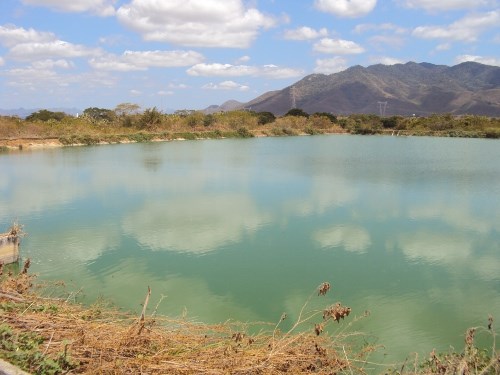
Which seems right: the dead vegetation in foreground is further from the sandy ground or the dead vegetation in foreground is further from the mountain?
the mountain

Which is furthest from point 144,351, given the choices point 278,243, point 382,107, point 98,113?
point 382,107

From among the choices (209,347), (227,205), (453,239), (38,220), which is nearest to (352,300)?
(209,347)

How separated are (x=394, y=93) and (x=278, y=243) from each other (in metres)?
158

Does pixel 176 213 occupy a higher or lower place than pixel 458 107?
lower

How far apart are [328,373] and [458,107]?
431 ft

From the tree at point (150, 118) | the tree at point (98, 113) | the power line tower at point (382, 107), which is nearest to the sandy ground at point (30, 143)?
the tree at point (150, 118)

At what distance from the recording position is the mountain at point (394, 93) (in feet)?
413

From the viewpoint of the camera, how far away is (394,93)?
15550 centimetres

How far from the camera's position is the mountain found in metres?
126

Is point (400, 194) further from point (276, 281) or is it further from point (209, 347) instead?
point (209, 347)

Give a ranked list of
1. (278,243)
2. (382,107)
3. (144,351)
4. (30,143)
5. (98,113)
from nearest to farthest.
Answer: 1. (144,351)
2. (278,243)
3. (30,143)
4. (98,113)
5. (382,107)

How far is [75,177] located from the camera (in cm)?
1811

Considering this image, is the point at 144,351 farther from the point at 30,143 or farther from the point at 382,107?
the point at 382,107

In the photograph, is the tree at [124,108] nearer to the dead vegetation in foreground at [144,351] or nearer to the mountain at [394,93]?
the dead vegetation in foreground at [144,351]
